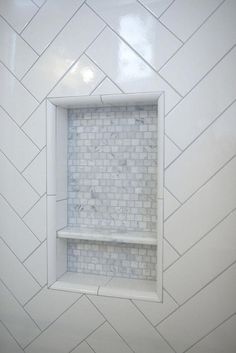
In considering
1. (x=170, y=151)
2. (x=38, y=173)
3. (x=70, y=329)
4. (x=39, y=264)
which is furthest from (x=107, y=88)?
(x=70, y=329)

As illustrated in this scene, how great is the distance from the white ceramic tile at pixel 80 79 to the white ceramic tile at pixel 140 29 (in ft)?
0.54

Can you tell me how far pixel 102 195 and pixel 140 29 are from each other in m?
0.68

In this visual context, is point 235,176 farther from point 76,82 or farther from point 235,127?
point 76,82

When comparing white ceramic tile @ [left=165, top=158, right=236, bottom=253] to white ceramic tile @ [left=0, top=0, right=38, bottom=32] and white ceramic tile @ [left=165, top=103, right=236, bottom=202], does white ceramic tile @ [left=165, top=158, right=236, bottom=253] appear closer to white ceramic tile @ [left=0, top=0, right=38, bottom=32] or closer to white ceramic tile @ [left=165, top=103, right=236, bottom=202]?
white ceramic tile @ [left=165, top=103, right=236, bottom=202]

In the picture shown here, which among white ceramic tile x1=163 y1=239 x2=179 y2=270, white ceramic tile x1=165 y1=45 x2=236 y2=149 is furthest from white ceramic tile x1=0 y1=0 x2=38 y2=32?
white ceramic tile x1=163 y1=239 x2=179 y2=270

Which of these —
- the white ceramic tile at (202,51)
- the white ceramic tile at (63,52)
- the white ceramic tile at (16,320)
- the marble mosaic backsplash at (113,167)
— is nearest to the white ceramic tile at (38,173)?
the marble mosaic backsplash at (113,167)

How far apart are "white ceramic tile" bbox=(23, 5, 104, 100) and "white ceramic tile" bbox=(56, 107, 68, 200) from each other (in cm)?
12

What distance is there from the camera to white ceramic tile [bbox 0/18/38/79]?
118 cm

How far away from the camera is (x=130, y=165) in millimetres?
1220

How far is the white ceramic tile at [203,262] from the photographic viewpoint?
1.02 metres

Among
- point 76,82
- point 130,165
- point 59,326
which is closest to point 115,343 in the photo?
point 59,326

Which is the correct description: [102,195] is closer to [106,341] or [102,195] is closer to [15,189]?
[15,189]

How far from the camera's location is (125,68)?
1086 millimetres

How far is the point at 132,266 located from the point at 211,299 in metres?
0.35
